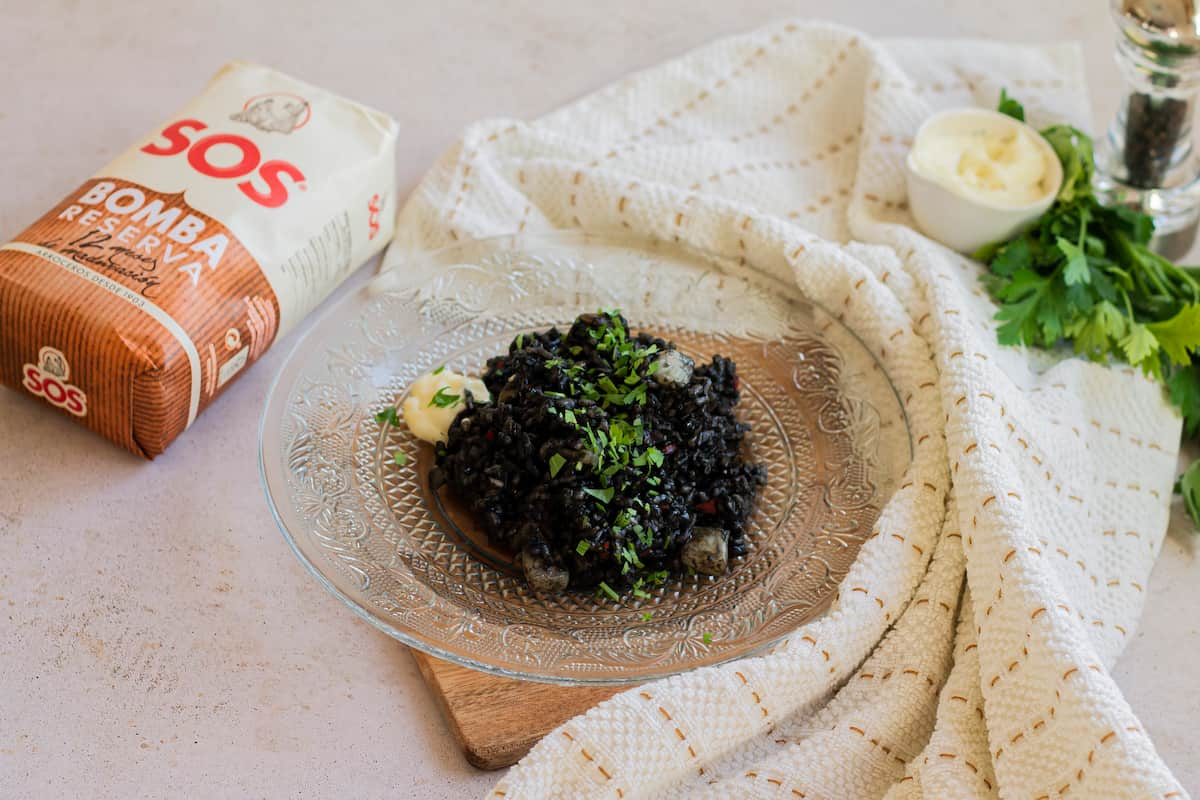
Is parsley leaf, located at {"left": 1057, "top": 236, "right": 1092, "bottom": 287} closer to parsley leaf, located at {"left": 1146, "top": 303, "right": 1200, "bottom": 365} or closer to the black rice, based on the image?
parsley leaf, located at {"left": 1146, "top": 303, "right": 1200, "bottom": 365}

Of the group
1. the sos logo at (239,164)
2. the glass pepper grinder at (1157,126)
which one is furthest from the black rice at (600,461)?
the glass pepper grinder at (1157,126)

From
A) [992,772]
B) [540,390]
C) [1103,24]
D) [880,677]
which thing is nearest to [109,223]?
[540,390]

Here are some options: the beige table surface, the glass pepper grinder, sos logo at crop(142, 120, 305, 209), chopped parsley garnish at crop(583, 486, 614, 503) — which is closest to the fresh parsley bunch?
the glass pepper grinder

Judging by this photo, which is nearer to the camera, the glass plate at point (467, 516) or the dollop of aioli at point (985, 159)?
the glass plate at point (467, 516)

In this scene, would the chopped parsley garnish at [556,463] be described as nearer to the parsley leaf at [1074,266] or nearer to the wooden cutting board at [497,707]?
the wooden cutting board at [497,707]

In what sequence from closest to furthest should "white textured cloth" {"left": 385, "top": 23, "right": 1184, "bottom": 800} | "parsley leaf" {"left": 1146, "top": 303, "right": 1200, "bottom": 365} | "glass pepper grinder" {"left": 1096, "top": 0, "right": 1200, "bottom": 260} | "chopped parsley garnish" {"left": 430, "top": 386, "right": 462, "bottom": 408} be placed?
"white textured cloth" {"left": 385, "top": 23, "right": 1184, "bottom": 800}
"chopped parsley garnish" {"left": 430, "top": 386, "right": 462, "bottom": 408}
"parsley leaf" {"left": 1146, "top": 303, "right": 1200, "bottom": 365}
"glass pepper grinder" {"left": 1096, "top": 0, "right": 1200, "bottom": 260}

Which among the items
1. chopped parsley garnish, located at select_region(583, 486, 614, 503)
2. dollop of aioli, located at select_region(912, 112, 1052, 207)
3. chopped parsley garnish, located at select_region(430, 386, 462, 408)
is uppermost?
dollop of aioli, located at select_region(912, 112, 1052, 207)

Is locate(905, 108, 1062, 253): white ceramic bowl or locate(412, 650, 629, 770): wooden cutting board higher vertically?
locate(905, 108, 1062, 253): white ceramic bowl
